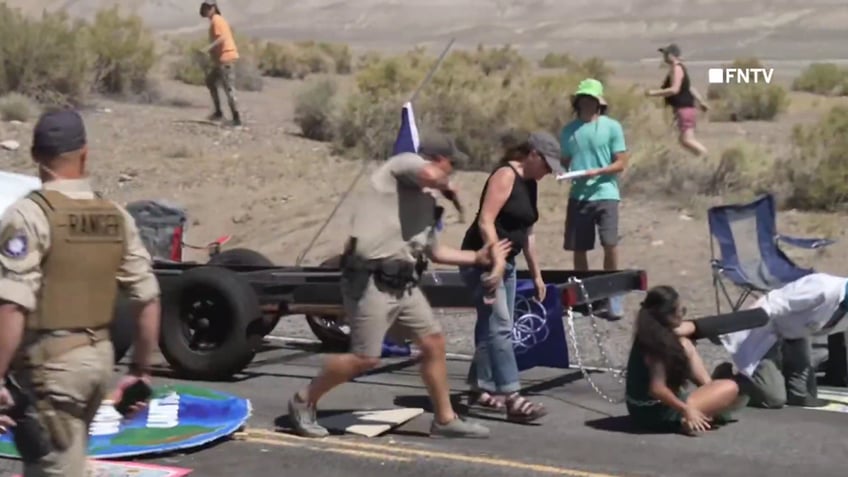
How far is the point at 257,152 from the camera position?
21.8 meters

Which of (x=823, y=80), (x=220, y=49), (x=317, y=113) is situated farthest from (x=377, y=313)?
(x=823, y=80)

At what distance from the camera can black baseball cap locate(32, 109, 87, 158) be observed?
15.9 feet

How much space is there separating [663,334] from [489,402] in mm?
1122

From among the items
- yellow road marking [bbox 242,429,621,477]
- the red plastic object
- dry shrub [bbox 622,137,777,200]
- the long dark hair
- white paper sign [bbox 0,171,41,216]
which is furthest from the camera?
dry shrub [bbox 622,137,777,200]

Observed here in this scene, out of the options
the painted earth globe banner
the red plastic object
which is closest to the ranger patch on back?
the painted earth globe banner

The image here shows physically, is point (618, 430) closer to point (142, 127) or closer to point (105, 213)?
point (105, 213)

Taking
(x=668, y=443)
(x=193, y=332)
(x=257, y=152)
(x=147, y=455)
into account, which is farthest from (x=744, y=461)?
(x=257, y=152)

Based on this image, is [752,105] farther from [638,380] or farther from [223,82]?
[638,380]

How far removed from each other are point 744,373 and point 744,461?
1.13m

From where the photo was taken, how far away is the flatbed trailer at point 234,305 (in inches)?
373

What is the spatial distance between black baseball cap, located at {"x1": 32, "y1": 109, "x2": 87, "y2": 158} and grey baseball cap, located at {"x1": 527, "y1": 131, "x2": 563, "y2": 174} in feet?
12.6

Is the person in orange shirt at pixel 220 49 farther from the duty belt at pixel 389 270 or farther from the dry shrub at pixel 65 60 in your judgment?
the duty belt at pixel 389 270

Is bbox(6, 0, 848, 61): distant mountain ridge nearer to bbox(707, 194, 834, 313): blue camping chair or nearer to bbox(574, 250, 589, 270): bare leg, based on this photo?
bbox(574, 250, 589, 270): bare leg

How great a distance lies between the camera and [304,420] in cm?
825
